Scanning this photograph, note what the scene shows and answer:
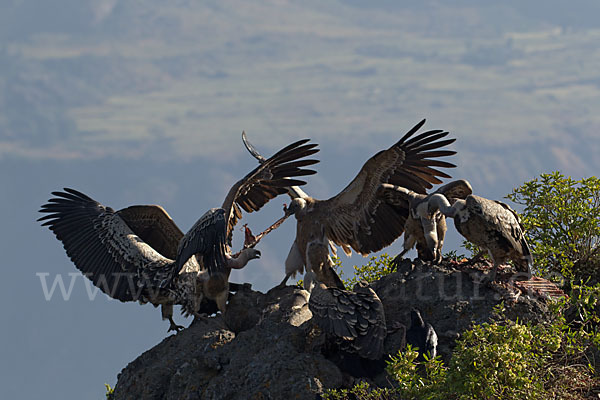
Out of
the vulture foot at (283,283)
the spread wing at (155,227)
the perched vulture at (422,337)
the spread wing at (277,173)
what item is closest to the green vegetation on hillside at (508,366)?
the perched vulture at (422,337)

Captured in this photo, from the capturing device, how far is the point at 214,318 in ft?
43.5

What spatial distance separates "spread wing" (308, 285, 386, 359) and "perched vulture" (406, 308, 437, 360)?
0.41 metres

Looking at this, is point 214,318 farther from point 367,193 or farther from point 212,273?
point 367,193

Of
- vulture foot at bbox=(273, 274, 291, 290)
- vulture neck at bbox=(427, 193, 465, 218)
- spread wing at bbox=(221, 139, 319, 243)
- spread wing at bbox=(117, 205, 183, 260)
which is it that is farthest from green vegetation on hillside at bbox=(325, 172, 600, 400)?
spread wing at bbox=(117, 205, 183, 260)

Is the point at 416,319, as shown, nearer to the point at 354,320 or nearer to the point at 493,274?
the point at 354,320

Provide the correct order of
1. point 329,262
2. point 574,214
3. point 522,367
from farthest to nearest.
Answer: point 574,214, point 329,262, point 522,367

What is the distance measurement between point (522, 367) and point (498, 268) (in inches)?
122

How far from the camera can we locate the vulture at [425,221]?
1283 centimetres

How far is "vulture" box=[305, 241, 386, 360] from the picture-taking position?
10.8 meters

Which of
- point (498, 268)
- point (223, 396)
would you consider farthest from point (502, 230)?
point (223, 396)

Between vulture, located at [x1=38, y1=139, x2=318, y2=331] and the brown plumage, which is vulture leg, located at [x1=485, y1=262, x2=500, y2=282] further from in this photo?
vulture, located at [x1=38, y1=139, x2=318, y2=331]

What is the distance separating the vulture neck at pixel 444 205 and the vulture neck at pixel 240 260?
313 centimetres

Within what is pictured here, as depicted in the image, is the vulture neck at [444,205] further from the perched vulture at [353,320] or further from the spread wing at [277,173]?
the spread wing at [277,173]

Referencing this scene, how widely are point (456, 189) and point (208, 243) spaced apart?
4.02 meters
